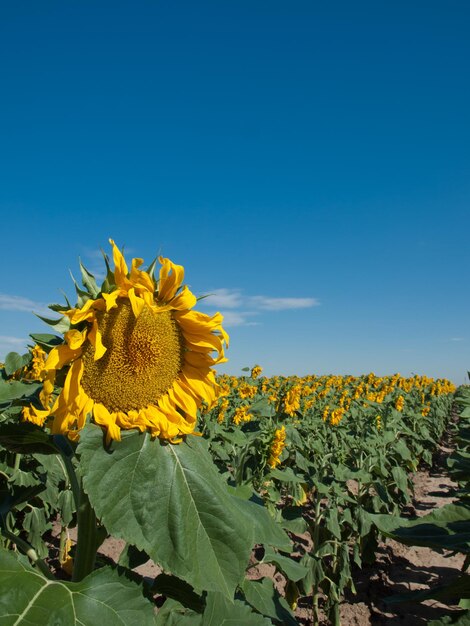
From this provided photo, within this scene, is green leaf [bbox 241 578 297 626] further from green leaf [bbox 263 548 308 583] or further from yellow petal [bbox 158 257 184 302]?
yellow petal [bbox 158 257 184 302]

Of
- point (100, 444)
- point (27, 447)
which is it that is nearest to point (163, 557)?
point (100, 444)

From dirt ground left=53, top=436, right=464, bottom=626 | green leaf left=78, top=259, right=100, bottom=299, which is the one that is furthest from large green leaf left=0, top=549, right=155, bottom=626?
dirt ground left=53, top=436, right=464, bottom=626

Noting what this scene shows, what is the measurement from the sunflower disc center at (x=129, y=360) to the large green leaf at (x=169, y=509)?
12 centimetres

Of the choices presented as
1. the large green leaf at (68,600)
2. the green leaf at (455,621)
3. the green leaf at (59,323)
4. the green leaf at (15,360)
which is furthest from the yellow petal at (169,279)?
the green leaf at (455,621)

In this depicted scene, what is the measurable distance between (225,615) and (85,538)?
1.58ft

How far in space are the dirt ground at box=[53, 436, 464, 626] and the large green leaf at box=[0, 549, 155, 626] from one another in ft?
12.4

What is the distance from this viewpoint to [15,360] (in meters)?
2.45

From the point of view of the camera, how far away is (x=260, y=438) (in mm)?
5293

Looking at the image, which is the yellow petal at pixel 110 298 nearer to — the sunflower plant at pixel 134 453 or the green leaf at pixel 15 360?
the sunflower plant at pixel 134 453

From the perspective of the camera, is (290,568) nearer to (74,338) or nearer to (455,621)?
(455,621)

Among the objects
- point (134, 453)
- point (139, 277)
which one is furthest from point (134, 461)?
point (139, 277)

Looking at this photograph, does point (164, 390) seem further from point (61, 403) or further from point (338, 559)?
point (338, 559)

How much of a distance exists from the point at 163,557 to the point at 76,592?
8.7 inches

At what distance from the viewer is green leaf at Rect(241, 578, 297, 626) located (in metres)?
2.01
